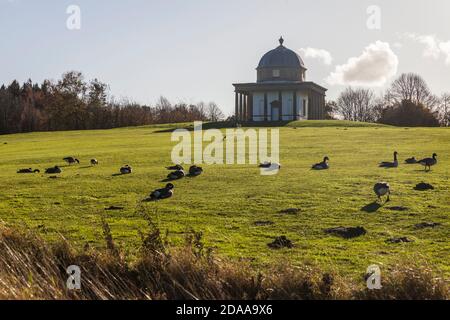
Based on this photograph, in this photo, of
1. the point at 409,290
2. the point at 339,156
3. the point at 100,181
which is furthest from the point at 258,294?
the point at 339,156

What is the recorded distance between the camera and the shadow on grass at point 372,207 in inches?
835

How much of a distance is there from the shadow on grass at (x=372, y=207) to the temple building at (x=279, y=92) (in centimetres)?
8793

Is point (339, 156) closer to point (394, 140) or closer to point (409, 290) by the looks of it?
point (394, 140)

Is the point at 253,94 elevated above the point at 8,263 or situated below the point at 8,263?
above

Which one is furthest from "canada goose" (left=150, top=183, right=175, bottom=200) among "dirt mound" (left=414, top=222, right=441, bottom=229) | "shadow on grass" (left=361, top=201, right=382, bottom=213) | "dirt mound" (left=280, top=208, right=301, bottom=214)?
"dirt mound" (left=414, top=222, right=441, bottom=229)

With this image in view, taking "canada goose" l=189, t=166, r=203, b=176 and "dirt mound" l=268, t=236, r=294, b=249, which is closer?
"dirt mound" l=268, t=236, r=294, b=249

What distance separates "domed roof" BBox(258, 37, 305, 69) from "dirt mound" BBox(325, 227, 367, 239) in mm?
101007

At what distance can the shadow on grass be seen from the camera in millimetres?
21203

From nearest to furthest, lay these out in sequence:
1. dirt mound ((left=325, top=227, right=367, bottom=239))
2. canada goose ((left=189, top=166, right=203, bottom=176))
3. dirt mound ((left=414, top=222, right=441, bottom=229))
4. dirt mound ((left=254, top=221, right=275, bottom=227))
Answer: dirt mound ((left=325, top=227, right=367, bottom=239)), dirt mound ((left=414, top=222, right=441, bottom=229)), dirt mound ((left=254, top=221, right=275, bottom=227)), canada goose ((left=189, top=166, right=203, bottom=176))

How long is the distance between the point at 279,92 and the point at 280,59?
7.94 metres

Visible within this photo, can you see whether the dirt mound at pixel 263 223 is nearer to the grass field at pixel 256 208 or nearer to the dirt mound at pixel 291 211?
the grass field at pixel 256 208

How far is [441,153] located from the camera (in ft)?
131

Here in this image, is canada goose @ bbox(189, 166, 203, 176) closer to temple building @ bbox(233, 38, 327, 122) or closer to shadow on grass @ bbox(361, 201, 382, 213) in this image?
shadow on grass @ bbox(361, 201, 382, 213)
